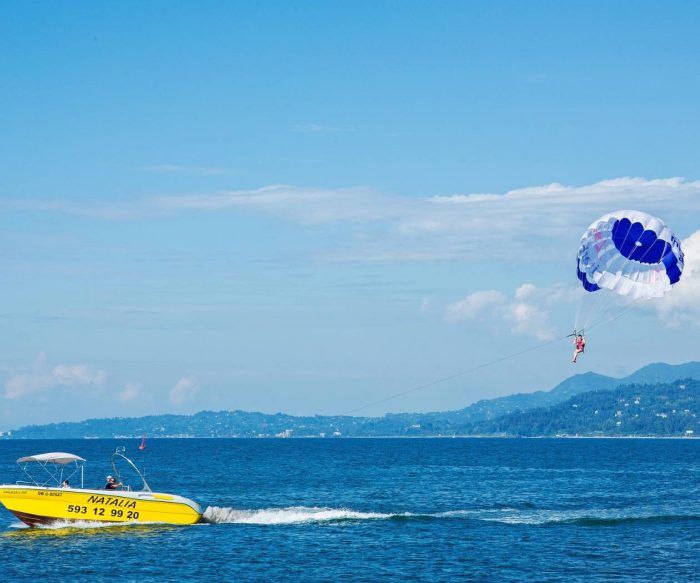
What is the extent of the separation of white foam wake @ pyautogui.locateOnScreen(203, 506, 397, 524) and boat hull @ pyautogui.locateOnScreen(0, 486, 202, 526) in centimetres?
453

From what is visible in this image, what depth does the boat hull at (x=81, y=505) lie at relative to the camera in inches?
2238

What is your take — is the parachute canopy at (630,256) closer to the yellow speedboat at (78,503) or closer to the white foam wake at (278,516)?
the white foam wake at (278,516)

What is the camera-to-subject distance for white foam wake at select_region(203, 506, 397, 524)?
6216 cm

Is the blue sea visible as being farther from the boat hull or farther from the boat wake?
the boat hull

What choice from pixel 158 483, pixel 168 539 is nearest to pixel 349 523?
pixel 168 539

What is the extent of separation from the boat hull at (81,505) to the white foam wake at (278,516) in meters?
4.53

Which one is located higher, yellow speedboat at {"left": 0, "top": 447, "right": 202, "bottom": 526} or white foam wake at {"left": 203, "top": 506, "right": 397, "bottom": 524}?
yellow speedboat at {"left": 0, "top": 447, "right": 202, "bottom": 526}

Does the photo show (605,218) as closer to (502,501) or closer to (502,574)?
(502,574)

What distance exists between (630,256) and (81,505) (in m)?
33.8

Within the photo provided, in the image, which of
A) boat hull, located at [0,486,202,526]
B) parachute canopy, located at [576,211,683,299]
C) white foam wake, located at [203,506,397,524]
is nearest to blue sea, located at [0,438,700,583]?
white foam wake, located at [203,506,397,524]

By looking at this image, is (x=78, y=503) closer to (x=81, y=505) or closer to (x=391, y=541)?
(x=81, y=505)

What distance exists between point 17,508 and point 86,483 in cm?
5066

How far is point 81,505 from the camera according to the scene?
5706 cm

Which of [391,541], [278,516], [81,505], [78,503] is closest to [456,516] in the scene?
[391,541]
